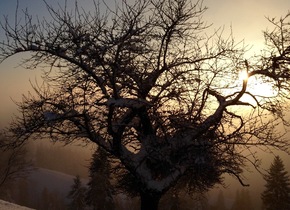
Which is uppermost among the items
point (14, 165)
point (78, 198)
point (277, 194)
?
point (277, 194)

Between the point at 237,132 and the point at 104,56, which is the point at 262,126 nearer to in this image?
the point at 237,132

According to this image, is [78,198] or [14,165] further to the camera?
[78,198]

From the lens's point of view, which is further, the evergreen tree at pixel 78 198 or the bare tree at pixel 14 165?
the evergreen tree at pixel 78 198

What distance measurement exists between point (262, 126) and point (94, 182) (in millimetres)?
32152

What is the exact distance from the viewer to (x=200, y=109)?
11383 millimetres

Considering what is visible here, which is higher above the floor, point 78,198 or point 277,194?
point 277,194

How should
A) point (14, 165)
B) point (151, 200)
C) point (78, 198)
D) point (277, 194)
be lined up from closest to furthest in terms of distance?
point (151, 200) → point (14, 165) → point (277, 194) → point (78, 198)

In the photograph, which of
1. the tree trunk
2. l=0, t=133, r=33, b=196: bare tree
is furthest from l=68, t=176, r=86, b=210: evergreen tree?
the tree trunk

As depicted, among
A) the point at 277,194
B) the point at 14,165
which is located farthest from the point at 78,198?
the point at 277,194

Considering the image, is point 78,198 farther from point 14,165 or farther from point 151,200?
point 151,200

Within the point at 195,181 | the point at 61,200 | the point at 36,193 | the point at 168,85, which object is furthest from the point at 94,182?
the point at 36,193

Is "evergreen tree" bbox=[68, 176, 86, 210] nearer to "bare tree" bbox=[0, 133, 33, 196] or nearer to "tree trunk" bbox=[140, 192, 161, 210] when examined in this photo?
"bare tree" bbox=[0, 133, 33, 196]

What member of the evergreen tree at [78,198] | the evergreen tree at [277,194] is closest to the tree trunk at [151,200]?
the evergreen tree at [277,194]

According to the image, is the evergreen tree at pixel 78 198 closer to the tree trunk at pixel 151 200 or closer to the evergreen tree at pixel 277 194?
the evergreen tree at pixel 277 194
